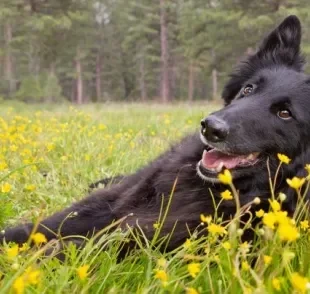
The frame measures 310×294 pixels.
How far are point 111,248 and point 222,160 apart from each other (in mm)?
992

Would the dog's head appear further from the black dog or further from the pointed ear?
the pointed ear

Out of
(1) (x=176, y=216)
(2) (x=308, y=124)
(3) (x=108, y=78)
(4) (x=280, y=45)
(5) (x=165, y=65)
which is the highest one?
(4) (x=280, y=45)

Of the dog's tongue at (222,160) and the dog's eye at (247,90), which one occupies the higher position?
the dog's eye at (247,90)

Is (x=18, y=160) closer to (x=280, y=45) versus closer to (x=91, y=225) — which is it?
(x=91, y=225)

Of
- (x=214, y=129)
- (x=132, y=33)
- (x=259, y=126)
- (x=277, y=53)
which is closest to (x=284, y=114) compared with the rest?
(x=259, y=126)

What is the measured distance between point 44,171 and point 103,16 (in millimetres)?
35865

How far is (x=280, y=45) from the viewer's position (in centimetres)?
309

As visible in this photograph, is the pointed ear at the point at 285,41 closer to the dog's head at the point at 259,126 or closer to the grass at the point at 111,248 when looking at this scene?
the dog's head at the point at 259,126

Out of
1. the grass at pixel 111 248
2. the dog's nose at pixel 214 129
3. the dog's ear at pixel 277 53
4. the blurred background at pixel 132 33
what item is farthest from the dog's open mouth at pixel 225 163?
the blurred background at pixel 132 33

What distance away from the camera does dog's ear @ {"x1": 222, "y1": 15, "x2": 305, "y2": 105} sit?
3051 mm

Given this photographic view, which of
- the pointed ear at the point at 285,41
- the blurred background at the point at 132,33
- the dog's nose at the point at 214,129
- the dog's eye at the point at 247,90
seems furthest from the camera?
the blurred background at the point at 132,33

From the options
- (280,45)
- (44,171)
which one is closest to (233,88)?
(280,45)

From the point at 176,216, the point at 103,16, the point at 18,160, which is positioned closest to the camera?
the point at 176,216

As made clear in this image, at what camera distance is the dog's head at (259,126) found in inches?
94.5
